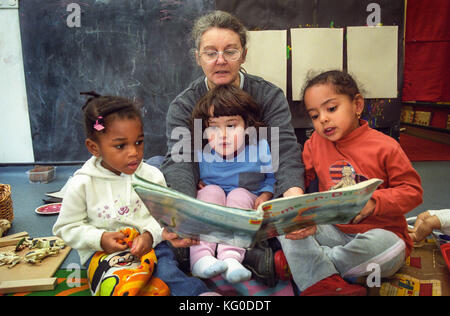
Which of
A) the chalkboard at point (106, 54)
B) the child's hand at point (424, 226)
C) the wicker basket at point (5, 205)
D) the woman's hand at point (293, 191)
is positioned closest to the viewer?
the woman's hand at point (293, 191)

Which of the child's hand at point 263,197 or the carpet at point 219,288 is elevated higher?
the child's hand at point 263,197

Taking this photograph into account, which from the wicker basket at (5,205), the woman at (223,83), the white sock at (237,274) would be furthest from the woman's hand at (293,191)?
the wicker basket at (5,205)

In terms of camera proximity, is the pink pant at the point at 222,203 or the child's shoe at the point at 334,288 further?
the pink pant at the point at 222,203

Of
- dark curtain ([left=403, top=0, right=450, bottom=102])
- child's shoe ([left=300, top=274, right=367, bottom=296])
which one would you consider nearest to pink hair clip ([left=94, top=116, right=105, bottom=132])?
child's shoe ([left=300, top=274, right=367, bottom=296])

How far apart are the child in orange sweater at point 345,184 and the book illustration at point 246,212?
0.50ft

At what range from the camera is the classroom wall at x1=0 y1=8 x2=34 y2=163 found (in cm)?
301

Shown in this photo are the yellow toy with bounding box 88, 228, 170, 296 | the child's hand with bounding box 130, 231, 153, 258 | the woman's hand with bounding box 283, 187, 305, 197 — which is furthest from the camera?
the woman's hand with bounding box 283, 187, 305, 197

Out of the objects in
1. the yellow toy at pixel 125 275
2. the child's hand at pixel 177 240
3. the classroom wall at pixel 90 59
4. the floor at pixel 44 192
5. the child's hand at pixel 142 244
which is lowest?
the floor at pixel 44 192

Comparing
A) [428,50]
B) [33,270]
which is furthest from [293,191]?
[428,50]

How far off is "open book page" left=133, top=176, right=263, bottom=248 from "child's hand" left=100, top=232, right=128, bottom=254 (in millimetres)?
248

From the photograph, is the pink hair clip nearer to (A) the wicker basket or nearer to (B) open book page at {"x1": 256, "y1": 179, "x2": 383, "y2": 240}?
(B) open book page at {"x1": 256, "y1": 179, "x2": 383, "y2": 240}

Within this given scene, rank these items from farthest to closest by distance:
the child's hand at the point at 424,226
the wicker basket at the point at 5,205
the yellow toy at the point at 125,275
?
the wicker basket at the point at 5,205
the child's hand at the point at 424,226
the yellow toy at the point at 125,275

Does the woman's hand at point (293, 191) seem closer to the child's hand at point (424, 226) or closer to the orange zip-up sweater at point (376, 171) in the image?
the orange zip-up sweater at point (376, 171)

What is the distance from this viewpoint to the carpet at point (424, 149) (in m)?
3.33
